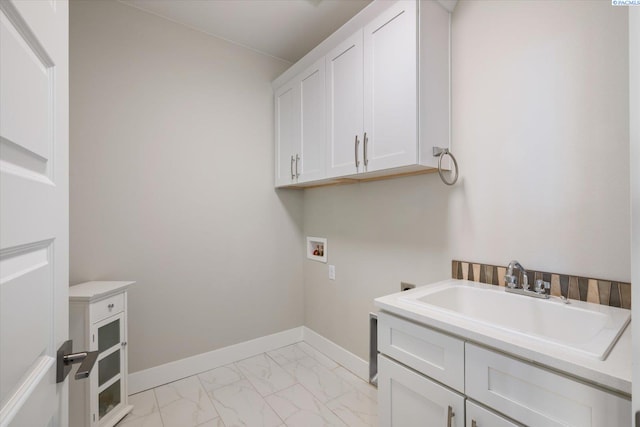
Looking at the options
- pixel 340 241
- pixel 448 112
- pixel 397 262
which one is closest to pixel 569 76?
pixel 448 112

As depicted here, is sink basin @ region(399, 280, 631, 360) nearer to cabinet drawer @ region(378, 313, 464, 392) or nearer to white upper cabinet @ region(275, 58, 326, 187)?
cabinet drawer @ region(378, 313, 464, 392)

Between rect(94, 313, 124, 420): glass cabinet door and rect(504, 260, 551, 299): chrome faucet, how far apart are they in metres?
2.11

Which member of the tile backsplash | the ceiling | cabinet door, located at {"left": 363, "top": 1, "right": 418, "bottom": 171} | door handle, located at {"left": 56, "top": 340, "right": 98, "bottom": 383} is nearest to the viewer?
door handle, located at {"left": 56, "top": 340, "right": 98, "bottom": 383}

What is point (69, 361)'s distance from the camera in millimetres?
664

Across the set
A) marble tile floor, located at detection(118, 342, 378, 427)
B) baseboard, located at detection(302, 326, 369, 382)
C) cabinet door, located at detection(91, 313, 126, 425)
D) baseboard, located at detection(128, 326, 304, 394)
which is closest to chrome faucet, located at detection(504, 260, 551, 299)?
marble tile floor, located at detection(118, 342, 378, 427)

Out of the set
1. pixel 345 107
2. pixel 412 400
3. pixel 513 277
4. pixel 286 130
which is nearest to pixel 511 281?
pixel 513 277

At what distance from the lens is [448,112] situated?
159cm

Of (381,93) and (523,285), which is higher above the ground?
(381,93)

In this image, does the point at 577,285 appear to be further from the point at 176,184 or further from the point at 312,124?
the point at 176,184

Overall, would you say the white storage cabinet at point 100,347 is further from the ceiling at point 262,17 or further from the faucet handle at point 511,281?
the faucet handle at point 511,281

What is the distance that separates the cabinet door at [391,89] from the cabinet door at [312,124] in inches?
17.1

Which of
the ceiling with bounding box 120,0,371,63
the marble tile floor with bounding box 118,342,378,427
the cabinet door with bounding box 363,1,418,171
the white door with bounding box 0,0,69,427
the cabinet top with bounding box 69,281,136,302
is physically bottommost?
the marble tile floor with bounding box 118,342,378,427

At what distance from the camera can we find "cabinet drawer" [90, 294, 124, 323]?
152 centimetres

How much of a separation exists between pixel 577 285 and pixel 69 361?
1.73 metres
